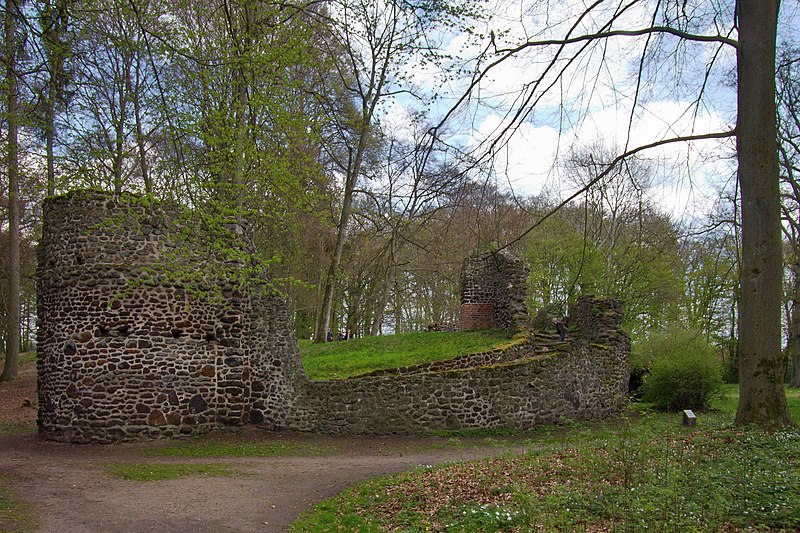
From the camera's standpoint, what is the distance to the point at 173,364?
13.0 metres

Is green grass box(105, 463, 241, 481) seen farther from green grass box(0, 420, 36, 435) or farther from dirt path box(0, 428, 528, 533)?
green grass box(0, 420, 36, 435)

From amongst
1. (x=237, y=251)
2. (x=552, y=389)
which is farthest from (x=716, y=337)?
(x=237, y=251)

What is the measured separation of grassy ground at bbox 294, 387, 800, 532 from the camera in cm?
530

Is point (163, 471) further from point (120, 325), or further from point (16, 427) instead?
point (16, 427)

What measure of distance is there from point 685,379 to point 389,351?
8.83 metres

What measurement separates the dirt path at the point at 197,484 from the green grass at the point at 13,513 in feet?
0.41

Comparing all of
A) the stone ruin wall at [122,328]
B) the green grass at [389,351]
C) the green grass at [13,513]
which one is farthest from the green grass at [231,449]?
the green grass at [13,513]

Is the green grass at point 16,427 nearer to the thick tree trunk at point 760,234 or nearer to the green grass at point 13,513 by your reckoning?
the green grass at point 13,513

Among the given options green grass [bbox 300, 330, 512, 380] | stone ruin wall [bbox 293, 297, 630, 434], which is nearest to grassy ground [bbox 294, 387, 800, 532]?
stone ruin wall [bbox 293, 297, 630, 434]

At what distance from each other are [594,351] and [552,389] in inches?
89.3

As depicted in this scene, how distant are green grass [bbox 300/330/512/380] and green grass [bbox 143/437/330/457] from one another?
2810 mm

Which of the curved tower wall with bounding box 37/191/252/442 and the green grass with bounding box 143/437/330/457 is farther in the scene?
the curved tower wall with bounding box 37/191/252/442

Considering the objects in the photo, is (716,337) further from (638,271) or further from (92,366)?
(92,366)

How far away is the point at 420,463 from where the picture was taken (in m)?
11.1
